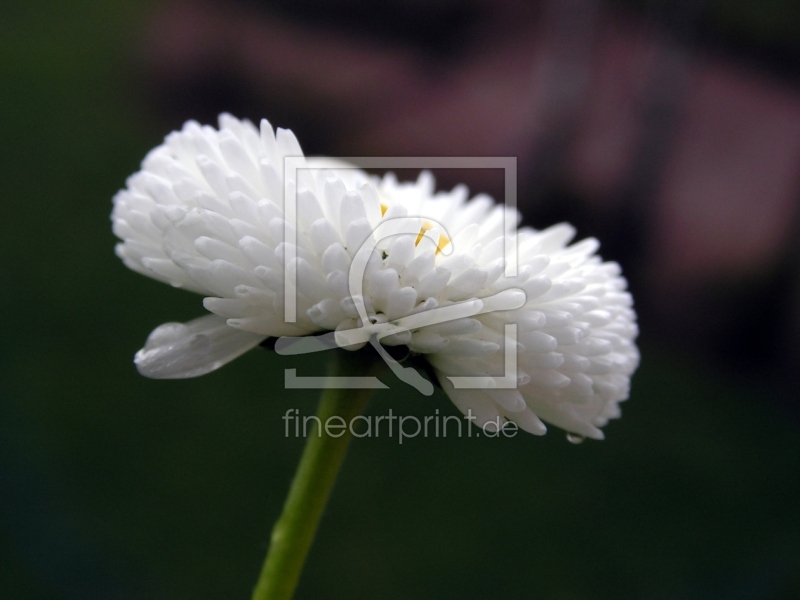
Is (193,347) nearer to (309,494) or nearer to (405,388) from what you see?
(309,494)

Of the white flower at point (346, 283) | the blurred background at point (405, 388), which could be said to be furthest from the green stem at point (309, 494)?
the blurred background at point (405, 388)

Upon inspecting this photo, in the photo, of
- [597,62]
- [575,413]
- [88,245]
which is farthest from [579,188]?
[575,413]

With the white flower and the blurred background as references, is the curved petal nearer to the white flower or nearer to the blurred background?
the white flower

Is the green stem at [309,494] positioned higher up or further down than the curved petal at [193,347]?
further down

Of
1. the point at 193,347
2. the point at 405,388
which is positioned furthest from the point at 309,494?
the point at 405,388

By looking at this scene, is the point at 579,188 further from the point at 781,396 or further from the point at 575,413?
the point at 575,413

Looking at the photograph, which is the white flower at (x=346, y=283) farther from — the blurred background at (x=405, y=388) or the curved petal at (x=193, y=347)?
the blurred background at (x=405, y=388)

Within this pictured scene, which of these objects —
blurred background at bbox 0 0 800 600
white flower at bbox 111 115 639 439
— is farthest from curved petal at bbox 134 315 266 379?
blurred background at bbox 0 0 800 600
